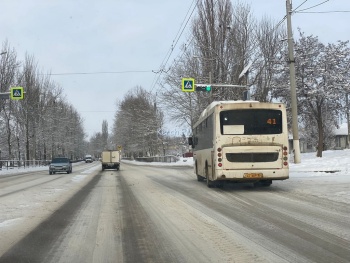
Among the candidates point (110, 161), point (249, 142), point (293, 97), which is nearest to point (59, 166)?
point (110, 161)

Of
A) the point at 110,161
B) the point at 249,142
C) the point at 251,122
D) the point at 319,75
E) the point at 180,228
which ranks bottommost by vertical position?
the point at 180,228

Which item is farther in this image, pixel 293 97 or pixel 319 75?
pixel 319 75

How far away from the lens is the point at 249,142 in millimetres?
14984

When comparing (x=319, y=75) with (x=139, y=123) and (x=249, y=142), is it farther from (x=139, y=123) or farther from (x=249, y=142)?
(x=139, y=123)

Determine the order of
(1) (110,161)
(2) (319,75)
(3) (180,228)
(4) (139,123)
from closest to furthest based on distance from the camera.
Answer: (3) (180,228), (2) (319,75), (1) (110,161), (4) (139,123)

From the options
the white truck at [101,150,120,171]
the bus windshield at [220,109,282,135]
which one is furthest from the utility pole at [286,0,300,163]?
the white truck at [101,150,120,171]

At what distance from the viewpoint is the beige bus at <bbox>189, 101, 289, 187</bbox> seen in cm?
1495

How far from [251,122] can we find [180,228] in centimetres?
760

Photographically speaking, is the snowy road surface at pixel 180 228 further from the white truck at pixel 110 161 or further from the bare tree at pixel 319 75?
the white truck at pixel 110 161

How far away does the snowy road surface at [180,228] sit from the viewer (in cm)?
626

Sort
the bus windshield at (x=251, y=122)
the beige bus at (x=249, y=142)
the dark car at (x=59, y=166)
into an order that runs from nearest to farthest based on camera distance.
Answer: the beige bus at (x=249, y=142)
the bus windshield at (x=251, y=122)
the dark car at (x=59, y=166)

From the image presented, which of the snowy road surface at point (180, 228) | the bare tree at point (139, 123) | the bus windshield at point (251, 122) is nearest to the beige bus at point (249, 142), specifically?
the bus windshield at point (251, 122)

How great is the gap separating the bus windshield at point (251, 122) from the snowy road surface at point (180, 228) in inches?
92.1

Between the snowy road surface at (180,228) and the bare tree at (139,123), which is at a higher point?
the bare tree at (139,123)
